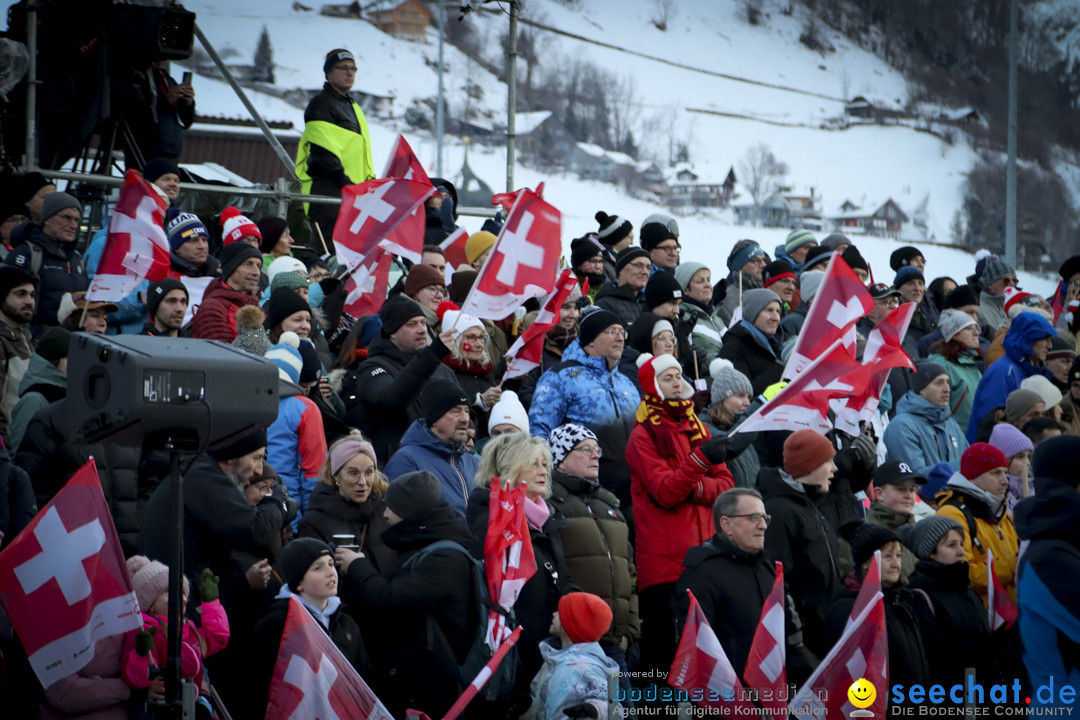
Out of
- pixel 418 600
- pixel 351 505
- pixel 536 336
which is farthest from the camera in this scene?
pixel 536 336

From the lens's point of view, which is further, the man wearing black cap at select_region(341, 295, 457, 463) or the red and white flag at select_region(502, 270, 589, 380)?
the red and white flag at select_region(502, 270, 589, 380)

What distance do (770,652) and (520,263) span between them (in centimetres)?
323

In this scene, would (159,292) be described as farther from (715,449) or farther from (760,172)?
(760,172)

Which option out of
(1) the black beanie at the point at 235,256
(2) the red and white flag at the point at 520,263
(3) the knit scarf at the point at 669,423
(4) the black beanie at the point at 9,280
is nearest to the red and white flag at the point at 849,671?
(3) the knit scarf at the point at 669,423

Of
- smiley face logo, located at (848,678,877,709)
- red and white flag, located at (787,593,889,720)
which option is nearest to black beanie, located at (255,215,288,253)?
red and white flag, located at (787,593,889,720)

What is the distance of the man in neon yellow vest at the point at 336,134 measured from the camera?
1161 centimetres

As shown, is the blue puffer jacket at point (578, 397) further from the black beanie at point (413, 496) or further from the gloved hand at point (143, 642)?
the gloved hand at point (143, 642)

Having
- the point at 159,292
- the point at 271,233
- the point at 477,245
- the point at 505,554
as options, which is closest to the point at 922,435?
the point at 477,245

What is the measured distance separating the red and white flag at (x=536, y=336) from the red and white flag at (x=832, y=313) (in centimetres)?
139

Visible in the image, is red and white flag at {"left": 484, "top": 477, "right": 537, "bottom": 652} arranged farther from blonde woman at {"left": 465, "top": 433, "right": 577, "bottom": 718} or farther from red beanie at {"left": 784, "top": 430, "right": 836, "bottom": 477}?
red beanie at {"left": 784, "top": 430, "right": 836, "bottom": 477}

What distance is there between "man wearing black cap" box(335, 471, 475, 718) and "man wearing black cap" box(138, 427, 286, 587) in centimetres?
37

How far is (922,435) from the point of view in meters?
8.68

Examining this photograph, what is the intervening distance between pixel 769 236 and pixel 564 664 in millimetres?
14265

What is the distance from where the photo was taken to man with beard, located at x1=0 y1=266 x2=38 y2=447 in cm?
757
